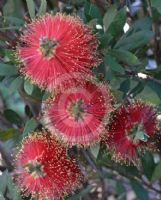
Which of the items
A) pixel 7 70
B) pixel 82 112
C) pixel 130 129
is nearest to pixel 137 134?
pixel 130 129

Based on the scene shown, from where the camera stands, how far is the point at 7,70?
1420 mm

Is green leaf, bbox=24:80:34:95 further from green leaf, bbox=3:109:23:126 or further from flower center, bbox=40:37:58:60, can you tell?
green leaf, bbox=3:109:23:126

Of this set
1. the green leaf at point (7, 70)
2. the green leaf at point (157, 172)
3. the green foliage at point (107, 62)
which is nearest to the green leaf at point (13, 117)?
the green foliage at point (107, 62)

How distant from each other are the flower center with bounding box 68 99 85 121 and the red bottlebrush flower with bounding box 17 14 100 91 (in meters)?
0.08

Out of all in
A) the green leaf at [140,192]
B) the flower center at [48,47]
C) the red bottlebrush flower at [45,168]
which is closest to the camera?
the flower center at [48,47]

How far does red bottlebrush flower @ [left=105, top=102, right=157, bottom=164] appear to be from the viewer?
1381 mm

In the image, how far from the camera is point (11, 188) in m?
1.54

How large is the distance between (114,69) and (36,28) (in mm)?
237

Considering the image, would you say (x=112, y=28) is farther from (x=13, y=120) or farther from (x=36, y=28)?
(x=13, y=120)

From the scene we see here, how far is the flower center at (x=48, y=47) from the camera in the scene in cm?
127

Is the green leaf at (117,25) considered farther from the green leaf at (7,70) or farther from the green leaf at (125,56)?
the green leaf at (7,70)

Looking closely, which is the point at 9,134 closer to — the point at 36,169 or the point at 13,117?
the point at 13,117

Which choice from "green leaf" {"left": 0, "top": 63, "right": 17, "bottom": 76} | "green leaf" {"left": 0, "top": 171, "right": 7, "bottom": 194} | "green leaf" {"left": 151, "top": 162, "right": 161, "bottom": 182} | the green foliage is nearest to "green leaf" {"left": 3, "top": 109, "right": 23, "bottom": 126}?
the green foliage

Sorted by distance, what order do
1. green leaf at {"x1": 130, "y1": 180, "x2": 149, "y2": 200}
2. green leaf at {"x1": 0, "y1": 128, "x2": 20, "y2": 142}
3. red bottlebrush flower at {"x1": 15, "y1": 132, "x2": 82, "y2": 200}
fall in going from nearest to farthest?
red bottlebrush flower at {"x1": 15, "y1": 132, "x2": 82, "y2": 200}, green leaf at {"x1": 0, "y1": 128, "x2": 20, "y2": 142}, green leaf at {"x1": 130, "y1": 180, "x2": 149, "y2": 200}
